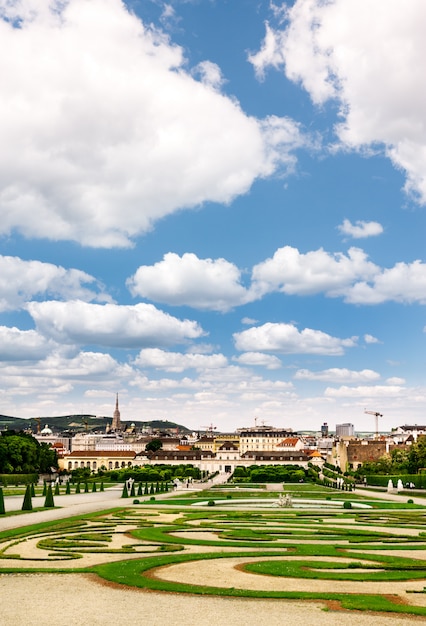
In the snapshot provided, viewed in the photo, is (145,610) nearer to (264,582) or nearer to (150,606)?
(150,606)

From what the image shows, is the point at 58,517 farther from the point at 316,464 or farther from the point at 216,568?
the point at 316,464

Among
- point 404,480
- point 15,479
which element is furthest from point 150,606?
point 15,479

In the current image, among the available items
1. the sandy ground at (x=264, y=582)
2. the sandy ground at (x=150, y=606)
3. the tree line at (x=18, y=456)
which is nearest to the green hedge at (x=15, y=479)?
the tree line at (x=18, y=456)

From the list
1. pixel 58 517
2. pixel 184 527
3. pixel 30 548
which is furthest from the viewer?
pixel 58 517

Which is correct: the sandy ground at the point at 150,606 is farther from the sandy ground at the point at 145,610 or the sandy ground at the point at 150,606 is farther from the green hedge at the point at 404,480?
the green hedge at the point at 404,480

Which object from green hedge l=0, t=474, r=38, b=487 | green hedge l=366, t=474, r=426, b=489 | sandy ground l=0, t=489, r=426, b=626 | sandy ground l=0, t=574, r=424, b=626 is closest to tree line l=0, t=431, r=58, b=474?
green hedge l=0, t=474, r=38, b=487

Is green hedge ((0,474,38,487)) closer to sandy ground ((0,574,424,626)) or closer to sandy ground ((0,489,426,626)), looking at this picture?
sandy ground ((0,489,426,626))

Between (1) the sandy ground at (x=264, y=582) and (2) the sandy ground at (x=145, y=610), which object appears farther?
(1) the sandy ground at (x=264, y=582)

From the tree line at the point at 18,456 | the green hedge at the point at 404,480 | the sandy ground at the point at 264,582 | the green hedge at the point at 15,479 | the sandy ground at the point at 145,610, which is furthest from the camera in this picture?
the tree line at the point at 18,456

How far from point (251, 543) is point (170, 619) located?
1016cm

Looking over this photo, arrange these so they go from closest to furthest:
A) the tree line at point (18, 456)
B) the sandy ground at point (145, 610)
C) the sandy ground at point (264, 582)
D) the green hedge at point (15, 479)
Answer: the sandy ground at point (145, 610)
the sandy ground at point (264, 582)
the green hedge at point (15, 479)
the tree line at point (18, 456)

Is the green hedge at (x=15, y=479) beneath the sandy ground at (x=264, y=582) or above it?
beneath

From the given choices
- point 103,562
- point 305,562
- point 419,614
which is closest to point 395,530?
point 305,562

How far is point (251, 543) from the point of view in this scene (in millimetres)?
21031
